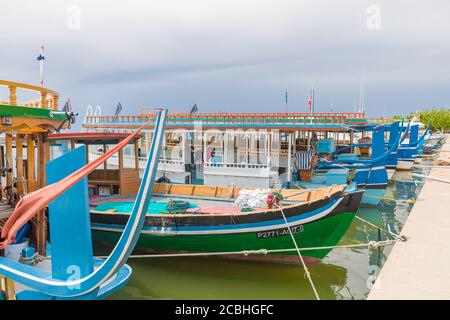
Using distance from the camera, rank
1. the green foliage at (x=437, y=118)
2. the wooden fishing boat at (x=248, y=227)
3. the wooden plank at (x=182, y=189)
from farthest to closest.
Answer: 1. the green foliage at (x=437, y=118)
2. the wooden plank at (x=182, y=189)
3. the wooden fishing boat at (x=248, y=227)

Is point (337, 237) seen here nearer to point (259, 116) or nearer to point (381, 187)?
point (259, 116)

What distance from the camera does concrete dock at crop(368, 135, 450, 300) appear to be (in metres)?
6.25

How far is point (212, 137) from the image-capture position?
1809cm

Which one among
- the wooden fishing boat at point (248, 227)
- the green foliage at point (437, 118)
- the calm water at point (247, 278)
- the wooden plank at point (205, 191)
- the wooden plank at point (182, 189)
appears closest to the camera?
Answer: the calm water at point (247, 278)

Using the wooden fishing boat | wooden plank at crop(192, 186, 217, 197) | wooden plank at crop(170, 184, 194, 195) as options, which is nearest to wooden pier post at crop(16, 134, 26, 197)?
the wooden fishing boat

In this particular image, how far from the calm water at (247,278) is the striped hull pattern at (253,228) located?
23.2 inches

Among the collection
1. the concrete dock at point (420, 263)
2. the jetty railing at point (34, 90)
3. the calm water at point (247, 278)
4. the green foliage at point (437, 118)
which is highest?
the green foliage at point (437, 118)

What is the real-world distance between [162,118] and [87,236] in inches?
75.7

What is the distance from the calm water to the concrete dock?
1.01m

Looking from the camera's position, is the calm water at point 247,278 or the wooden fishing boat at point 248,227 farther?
the wooden fishing boat at point 248,227

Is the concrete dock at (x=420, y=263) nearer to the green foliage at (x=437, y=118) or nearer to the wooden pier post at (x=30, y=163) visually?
the wooden pier post at (x=30, y=163)

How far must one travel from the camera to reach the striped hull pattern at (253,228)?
9094mm

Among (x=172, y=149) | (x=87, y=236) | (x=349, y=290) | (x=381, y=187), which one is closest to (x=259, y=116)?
(x=172, y=149)

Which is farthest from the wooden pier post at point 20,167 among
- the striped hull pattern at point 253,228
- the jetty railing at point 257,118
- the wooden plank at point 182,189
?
the jetty railing at point 257,118
